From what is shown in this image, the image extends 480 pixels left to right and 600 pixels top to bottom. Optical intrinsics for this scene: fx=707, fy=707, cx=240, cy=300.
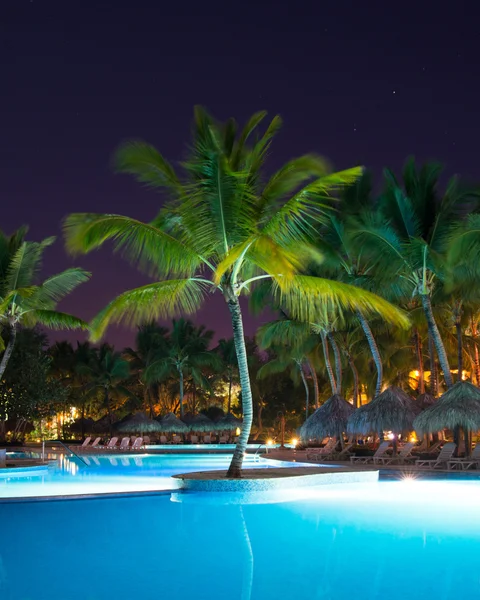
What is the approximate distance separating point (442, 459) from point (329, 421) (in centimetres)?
442

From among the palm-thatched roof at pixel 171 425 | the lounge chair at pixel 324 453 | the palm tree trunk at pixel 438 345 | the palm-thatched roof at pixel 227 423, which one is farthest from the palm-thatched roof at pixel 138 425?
the palm tree trunk at pixel 438 345

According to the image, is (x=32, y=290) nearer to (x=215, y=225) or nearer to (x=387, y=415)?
(x=215, y=225)

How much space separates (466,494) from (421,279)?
25.1 feet

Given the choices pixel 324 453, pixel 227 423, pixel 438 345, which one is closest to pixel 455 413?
pixel 438 345

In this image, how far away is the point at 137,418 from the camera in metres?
37.3

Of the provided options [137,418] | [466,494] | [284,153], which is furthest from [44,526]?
[137,418]

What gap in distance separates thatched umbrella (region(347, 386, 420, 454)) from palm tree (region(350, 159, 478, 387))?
141cm

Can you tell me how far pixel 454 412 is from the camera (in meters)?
17.7

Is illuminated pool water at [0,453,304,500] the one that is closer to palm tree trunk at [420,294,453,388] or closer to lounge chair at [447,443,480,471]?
lounge chair at [447,443,480,471]

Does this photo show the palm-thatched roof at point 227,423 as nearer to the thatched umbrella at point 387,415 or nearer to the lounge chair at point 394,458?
the thatched umbrella at point 387,415

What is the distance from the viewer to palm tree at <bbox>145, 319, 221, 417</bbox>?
42.1 metres

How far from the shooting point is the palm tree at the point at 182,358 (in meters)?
42.1

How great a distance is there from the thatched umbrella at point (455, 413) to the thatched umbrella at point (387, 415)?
3.78 ft

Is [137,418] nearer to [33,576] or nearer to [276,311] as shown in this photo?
[276,311]
